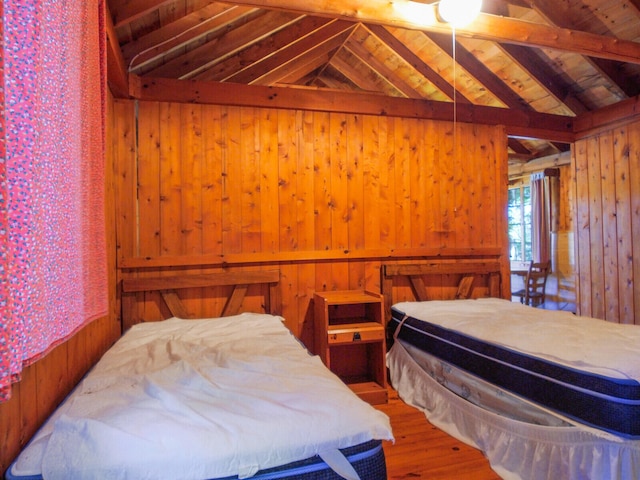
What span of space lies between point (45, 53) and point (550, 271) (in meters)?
6.70

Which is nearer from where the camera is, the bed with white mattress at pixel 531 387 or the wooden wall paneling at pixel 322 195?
the bed with white mattress at pixel 531 387

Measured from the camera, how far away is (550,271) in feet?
19.1

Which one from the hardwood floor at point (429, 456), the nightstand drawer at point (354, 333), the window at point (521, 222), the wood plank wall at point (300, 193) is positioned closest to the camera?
the hardwood floor at point (429, 456)

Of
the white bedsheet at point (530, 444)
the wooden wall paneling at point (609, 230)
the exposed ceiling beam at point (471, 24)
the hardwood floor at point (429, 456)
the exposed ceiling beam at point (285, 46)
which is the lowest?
the hardwood floor at point (429, 456)

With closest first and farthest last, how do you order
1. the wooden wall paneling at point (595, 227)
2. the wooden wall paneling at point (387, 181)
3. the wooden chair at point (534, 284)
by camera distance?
the wooden wall paneling at point (387, 181), the wooden wall paneling at point (595, 227), the wooden chair at point (534, 284)

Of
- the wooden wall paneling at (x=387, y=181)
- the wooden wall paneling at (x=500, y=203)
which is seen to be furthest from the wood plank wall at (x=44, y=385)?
the wooden wall paneling at (x=500, y=203)

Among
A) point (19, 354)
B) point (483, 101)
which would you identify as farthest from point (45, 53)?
point (483, 101)

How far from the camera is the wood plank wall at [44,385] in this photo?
3.56 ft

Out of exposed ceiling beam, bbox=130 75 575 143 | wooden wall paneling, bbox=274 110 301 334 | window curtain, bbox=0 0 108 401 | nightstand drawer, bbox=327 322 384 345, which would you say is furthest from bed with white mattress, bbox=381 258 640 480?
window curtain, bbox=0 0 108 401

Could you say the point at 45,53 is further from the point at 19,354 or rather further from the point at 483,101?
the point at 483,101

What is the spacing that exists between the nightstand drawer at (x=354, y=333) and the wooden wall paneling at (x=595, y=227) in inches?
102

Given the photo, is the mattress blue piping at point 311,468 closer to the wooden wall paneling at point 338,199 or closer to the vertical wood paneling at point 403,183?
the wooden wall paneling at point 338,199

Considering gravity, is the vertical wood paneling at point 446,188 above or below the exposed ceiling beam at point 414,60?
below

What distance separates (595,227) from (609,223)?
148 mm
